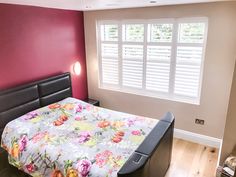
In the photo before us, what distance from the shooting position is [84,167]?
2.08m

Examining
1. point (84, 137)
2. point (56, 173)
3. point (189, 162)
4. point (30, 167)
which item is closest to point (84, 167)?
point (56, 173)

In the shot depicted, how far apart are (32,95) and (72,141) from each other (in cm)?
118

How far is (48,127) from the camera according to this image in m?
2.80

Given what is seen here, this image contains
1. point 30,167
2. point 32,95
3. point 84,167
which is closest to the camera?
point 84,167

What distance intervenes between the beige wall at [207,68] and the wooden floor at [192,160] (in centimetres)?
29

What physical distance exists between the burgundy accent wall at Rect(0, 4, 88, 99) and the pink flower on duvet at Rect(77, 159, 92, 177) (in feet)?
5.60

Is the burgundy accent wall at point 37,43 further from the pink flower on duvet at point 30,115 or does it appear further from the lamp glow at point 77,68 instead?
the pink flower on duvet at point 30,115

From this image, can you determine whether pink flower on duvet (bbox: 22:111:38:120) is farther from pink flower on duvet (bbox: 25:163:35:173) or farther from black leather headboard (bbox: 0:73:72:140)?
pink flower on duvet (bbox: 25:163:35:173)

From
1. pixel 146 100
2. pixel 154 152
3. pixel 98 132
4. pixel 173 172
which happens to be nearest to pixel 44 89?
pixel 98 132

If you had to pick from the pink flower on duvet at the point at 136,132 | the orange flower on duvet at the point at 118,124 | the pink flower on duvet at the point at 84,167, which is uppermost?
the orange flower on duvet at the point at 118,124

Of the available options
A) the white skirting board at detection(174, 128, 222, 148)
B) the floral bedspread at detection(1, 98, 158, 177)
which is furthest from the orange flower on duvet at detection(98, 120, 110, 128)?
the white skirting board at detection(174, 128, 222, 148)

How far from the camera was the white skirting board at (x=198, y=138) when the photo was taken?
3.39 m

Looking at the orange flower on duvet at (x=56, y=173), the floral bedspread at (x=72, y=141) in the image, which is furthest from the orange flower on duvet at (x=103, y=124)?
the orange flower on duvet at (x=56, y=173)

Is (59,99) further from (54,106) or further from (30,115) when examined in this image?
(30,115)
